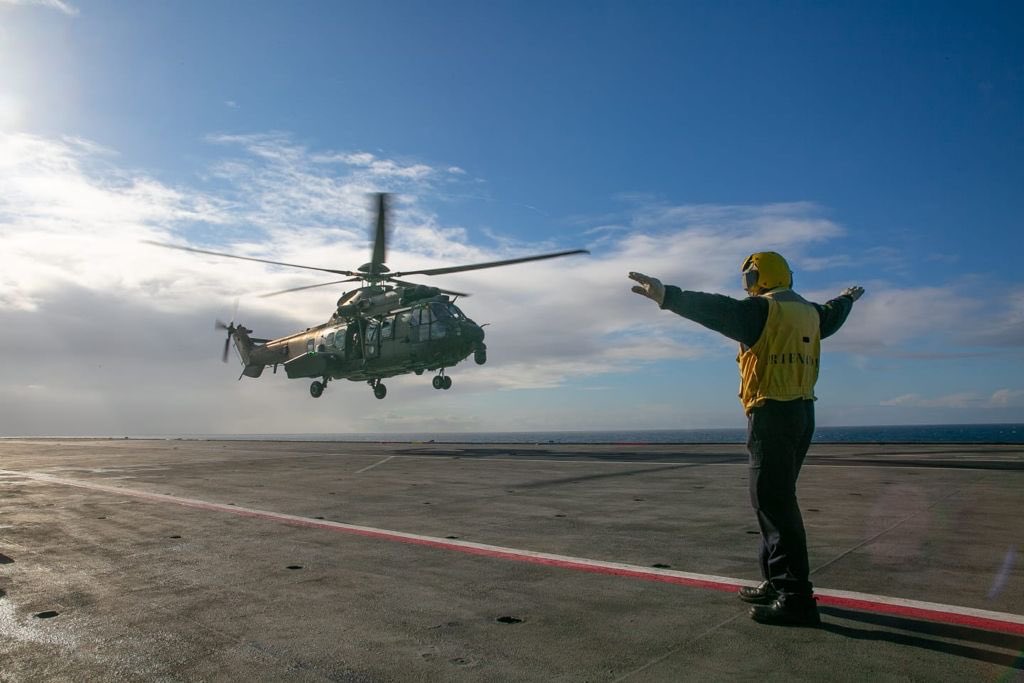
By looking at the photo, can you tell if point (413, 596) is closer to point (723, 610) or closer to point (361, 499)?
point (723, 610)

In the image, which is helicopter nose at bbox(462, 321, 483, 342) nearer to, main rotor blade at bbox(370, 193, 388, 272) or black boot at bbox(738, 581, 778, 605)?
main rotor blade at bbox(370, 193, 388, 272)

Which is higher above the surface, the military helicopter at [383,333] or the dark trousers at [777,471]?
the military helicopter at [383,333]

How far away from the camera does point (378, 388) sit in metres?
35.1

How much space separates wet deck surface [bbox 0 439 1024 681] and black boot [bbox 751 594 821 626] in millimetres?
86

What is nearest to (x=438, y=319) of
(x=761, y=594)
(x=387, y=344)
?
(x=387, y=344)

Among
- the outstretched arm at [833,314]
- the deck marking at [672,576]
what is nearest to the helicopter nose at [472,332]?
the deck marking at [672,576]

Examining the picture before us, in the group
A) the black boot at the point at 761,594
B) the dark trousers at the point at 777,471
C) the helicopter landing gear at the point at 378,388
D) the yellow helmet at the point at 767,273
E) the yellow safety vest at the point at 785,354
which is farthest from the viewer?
the helicopter landing gear at the point at 378,388

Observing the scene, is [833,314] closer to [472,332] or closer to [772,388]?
[772,388]

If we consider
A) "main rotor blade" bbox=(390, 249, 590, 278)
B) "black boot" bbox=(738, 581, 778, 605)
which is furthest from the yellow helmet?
"main rotor blade" bbox=(390, 249, 590, 278)

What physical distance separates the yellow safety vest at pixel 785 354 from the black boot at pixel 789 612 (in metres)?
1.25

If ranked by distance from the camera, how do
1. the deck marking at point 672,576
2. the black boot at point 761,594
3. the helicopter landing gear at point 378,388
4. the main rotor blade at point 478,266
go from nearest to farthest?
1. the deck marking at point 672,576
2. the black boot at point 761,594
3. the main rotor blade at point 478,266
4. the helicopter landing gear at point 378,388

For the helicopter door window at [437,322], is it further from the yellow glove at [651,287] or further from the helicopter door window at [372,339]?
the yellow glove at [651,287]

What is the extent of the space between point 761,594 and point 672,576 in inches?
38.0

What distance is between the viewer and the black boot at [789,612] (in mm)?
3943
